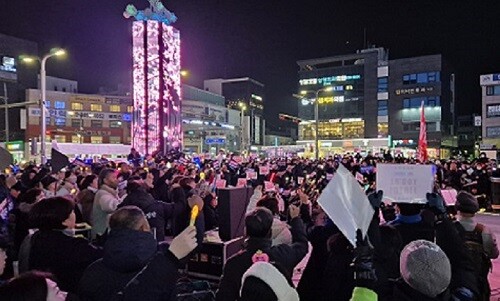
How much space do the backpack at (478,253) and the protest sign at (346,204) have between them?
5.58 ft

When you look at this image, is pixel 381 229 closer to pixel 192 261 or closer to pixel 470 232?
pixel 470 232

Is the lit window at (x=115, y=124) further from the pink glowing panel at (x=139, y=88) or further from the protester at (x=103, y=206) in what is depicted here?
the protester at (x=103, y=206)

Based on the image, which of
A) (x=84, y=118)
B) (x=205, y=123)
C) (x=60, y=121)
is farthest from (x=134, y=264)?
(x=205, y=123)

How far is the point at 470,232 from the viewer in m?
4.48

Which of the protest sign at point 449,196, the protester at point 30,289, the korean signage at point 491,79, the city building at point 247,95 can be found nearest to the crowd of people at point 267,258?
the protester at point 30,289

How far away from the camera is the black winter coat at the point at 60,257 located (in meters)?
3.51

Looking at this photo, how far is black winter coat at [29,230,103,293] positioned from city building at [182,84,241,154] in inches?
2693

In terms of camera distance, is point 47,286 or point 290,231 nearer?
point 47,286

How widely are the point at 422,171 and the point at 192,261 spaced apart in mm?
3465

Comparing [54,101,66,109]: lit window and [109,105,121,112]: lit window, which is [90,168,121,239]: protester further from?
[109,105,121,112]: lit window

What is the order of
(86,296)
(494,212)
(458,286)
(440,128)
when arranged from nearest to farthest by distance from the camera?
(86,296), (458,286), (494,212), (440,128)

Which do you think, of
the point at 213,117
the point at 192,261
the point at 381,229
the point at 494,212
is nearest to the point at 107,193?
the point at 192,261

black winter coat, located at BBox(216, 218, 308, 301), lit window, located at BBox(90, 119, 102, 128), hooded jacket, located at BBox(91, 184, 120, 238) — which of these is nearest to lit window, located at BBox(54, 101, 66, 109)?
lit window, located at BBox(90, 119, 102, 128)

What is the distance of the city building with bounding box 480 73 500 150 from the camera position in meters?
60.2
